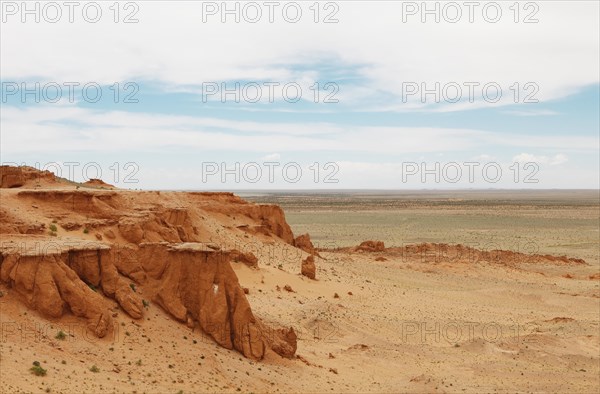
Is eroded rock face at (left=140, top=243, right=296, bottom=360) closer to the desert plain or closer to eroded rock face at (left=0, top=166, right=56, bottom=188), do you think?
the desert plain

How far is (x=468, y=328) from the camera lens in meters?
29.0

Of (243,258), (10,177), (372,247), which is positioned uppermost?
(10,177)

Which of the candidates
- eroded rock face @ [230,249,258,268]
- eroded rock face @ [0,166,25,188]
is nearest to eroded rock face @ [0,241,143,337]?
eroded rock face @ [230,249,258,268]

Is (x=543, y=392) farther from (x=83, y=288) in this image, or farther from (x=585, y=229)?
(x=585, y=229)

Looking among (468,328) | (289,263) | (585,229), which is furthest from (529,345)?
(585,229)

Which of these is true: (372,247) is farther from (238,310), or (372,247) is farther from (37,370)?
(37,370)

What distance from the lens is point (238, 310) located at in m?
19.5

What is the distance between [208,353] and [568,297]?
87.2ft

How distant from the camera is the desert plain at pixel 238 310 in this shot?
1625cm

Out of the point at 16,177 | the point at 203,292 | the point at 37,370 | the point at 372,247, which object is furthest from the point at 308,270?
the point at 37,370

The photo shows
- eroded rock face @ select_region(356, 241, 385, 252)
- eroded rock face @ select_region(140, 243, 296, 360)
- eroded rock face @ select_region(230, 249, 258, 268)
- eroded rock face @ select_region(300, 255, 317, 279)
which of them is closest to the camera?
eroded rock face @ select_region(140, 243, 296, 360)

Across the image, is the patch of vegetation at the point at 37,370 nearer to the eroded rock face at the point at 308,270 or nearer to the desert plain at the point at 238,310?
the desert plain at the point at 238,310

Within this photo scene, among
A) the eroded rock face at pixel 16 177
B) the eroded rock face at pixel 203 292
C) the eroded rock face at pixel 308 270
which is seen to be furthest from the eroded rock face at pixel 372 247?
the eroded rock face at pixel 203 292

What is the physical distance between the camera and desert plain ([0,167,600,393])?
16.2 meters
